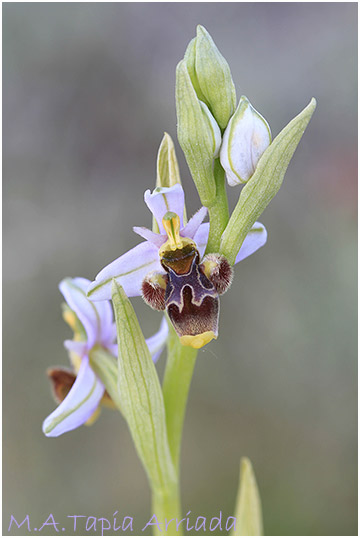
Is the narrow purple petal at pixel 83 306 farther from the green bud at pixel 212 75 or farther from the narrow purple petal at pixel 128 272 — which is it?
the green bud at pixel 212 75

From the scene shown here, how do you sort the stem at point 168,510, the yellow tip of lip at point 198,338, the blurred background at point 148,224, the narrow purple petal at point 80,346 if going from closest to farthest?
the yellow tip of lip at point 198,338 → the stem at point 168,510 → the narrow purple petal at point 80,346 → the blurred background at point 148,224

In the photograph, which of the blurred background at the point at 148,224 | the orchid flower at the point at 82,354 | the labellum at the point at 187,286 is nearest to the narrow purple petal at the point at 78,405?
the orchid flower at the point at 82,354

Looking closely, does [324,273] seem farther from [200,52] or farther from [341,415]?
[200,52]

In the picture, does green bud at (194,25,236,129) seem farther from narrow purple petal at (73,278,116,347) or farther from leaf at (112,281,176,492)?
narrow purple petal at (73,278,116,347)

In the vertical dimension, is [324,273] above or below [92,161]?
below

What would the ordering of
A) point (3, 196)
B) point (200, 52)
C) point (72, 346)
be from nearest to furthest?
point (200, 52) → point (72, 346) → point (3, 196)

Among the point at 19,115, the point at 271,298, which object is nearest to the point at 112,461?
the point at 271,298
